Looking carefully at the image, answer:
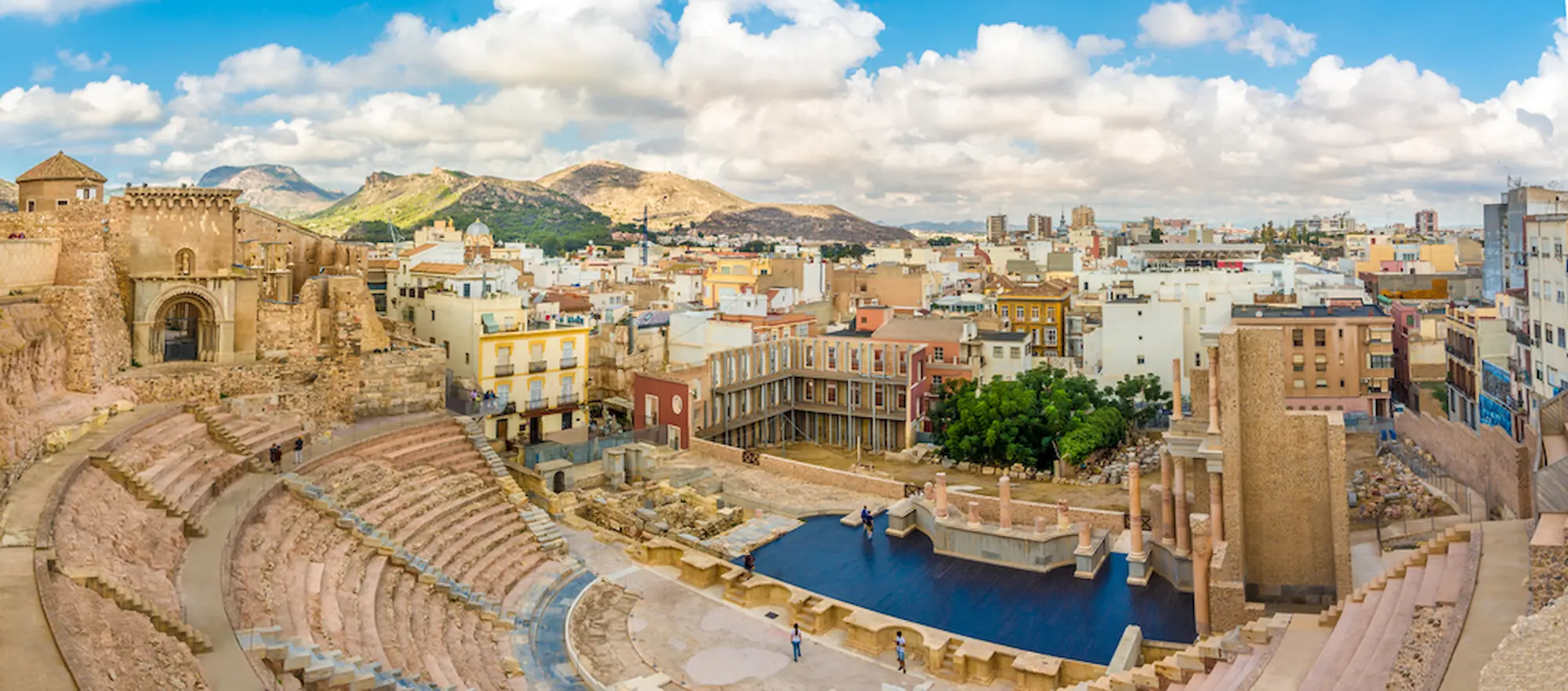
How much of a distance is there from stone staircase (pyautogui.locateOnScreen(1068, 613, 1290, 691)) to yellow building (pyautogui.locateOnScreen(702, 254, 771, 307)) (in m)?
51.4

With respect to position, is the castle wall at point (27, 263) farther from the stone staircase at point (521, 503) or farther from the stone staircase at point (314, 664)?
the stone staircase at point (314, 664)

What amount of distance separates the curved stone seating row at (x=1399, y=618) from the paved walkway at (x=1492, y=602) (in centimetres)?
15

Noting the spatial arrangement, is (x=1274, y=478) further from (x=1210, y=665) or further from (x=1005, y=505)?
(x=1005, y=505)

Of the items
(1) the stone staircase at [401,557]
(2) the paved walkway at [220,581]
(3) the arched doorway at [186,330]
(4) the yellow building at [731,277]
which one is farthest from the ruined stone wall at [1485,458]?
(4) the yellow building at [731,277]

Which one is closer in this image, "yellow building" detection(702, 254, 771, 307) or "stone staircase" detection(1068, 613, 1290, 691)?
"stone staircase" detection(1068, 613, 1290, 691)

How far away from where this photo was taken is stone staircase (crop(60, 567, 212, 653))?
51.1ft

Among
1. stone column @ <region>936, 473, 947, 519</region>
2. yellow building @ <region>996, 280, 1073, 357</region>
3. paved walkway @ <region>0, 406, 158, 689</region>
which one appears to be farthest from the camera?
yellow building @ <region>996, 280, 1073, 357</region>

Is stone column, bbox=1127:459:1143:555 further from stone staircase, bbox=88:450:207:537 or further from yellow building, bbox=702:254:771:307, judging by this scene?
yellow building, bbox=702:254:771:307

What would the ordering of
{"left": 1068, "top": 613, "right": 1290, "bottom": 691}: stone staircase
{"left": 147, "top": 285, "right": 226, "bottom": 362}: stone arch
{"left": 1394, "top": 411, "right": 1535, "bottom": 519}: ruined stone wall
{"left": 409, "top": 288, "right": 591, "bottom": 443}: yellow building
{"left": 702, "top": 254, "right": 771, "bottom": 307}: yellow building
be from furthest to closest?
1. {"left": 702, "top": 254, "right": 771, "bottom": 307}: yellow building
2. {"left": 409, "top": 288, "right": 591, "bottom": 443}: yellow building
3. {"left": 147, "top": 285, "right": 226, "bottom": 362}: stone arch
4. {"left": 1394, "top": 411, "right": 1535, "bottom": 519}: ruined stone wall
5. {"left": 1068, "top": 613, "right": 1290, "bottom": 691}: stone staircase

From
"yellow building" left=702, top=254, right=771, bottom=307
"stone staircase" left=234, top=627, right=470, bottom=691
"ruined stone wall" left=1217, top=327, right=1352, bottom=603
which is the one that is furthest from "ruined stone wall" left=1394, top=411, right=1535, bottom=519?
"yellow building" left=702, top=254, right=771, bottom=307

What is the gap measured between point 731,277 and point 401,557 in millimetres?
51935

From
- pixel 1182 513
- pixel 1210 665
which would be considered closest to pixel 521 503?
pixel 1182 513

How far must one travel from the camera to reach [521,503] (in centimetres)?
3180

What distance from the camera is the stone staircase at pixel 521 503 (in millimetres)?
30406
